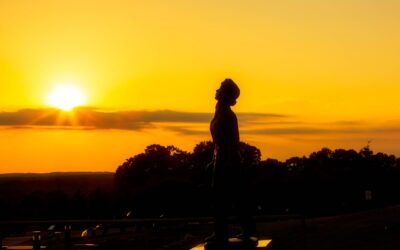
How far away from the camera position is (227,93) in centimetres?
1308

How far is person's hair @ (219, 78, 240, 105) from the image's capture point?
13.1 meters

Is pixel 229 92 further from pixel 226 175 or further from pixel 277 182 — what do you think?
pixel 277 182

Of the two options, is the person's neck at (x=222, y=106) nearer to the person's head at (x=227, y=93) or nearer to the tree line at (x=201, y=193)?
the person's head at (x=227, y=93)

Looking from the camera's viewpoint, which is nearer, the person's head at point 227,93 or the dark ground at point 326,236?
the person's head at point 227,93

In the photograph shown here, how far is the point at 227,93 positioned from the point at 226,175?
4.28 feet

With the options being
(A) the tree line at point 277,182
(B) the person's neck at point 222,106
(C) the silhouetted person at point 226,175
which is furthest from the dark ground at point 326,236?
(B) the person's neck at point 222,106

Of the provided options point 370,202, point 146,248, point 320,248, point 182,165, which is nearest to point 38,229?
point 146,248

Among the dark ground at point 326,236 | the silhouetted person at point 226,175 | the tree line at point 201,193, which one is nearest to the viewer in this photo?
the silhouetted person at point 226,175

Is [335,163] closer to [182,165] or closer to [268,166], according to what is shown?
[268,166]

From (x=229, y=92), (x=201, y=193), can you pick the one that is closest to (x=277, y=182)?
(x=201, y=193)

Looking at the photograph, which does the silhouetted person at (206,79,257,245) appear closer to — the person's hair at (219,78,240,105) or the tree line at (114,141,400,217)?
the person's hair at (219,78,240,105)

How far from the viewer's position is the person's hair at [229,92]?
42.9 feet

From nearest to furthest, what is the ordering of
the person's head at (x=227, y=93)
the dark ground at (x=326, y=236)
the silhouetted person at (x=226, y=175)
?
the silhouetted person at (x=226, y=175) → the person's head at (x=227, y=93) → the dark ground at (x=326, y=236)

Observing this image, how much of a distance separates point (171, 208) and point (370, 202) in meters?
17.0
